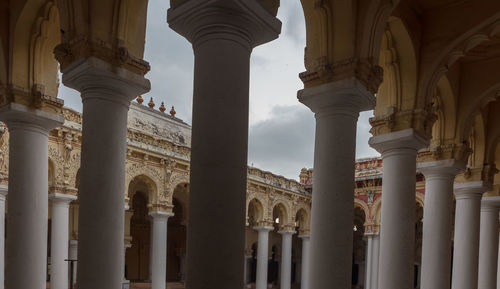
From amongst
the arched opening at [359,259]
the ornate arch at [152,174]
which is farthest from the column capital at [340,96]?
the arched opening at [359,259]

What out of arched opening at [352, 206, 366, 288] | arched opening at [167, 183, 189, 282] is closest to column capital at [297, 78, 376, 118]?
arched opening at [167, 183, 189, 282]

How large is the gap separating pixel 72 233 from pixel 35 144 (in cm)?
1179

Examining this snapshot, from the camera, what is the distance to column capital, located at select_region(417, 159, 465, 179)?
818cm

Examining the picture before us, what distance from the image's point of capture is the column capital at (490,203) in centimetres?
1134

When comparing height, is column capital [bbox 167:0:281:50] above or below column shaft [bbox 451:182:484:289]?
above

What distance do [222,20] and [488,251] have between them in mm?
10246

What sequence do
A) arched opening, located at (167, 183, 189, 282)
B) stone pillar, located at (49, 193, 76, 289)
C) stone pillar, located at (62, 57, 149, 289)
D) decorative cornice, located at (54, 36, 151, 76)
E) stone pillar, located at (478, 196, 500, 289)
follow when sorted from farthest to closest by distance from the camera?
arched opening, located at (167, 183, 189, 282)
stone pillar, located at (478, 196, 500, 289)
stone pillar, located at (49, 193, 76, 289)
decorative cornice, located at (54, 36, 151, 76)
stone pillar, located at (62, 57, 149, 289)

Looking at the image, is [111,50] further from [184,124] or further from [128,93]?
[184,124]

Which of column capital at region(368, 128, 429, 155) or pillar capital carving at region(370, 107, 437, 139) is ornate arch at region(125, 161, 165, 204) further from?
column capital at region(368, 128, 429, 155)

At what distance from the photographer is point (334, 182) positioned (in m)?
5.08

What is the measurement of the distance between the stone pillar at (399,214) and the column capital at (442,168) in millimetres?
1723

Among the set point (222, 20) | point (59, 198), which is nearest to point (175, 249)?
point (59, 198)

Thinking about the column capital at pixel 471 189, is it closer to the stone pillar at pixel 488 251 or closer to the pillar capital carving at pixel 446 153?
the pillar capital carving at pixel 446 153

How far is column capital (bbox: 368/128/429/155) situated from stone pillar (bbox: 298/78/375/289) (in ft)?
5.59
